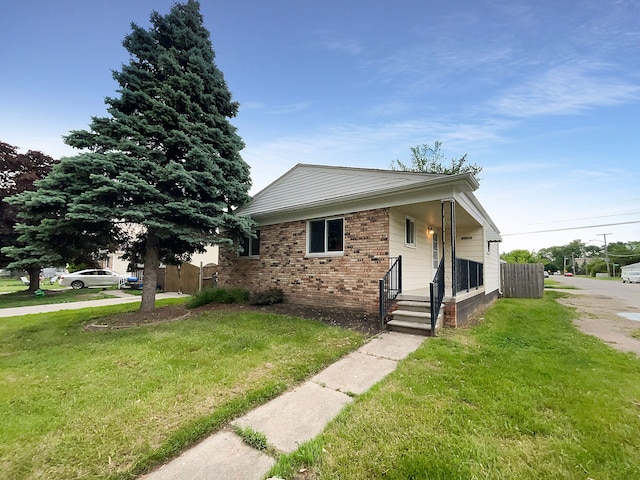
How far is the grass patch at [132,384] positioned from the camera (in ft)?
7.37

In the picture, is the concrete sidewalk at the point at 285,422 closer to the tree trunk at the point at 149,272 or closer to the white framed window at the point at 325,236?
the white framed window at the point at 325,236

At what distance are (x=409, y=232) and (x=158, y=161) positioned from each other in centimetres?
748

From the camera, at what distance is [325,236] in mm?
8797

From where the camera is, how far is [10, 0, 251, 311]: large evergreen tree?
6590mm

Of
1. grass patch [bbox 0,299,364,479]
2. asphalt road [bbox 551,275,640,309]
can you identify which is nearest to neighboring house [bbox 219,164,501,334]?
grass patch [bbox 0,299,364,479]

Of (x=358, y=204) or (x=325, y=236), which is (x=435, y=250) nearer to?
(x=358, y=204)

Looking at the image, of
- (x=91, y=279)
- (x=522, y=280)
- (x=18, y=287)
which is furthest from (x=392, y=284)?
(x=18, y=287)

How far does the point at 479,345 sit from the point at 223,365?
178 inches

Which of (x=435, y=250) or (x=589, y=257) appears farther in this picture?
(x=589, y=257)

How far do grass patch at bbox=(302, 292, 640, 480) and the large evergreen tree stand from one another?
6.22 meters

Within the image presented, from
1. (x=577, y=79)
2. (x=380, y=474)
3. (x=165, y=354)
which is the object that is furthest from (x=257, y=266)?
(x=577, y=79)

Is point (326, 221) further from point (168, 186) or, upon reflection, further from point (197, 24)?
point (197, 24)

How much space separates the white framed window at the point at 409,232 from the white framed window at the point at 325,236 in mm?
1967

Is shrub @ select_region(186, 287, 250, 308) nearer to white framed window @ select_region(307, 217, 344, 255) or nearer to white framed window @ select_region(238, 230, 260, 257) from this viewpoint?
white framed window @ select_region(238, 230, 260, 257)
